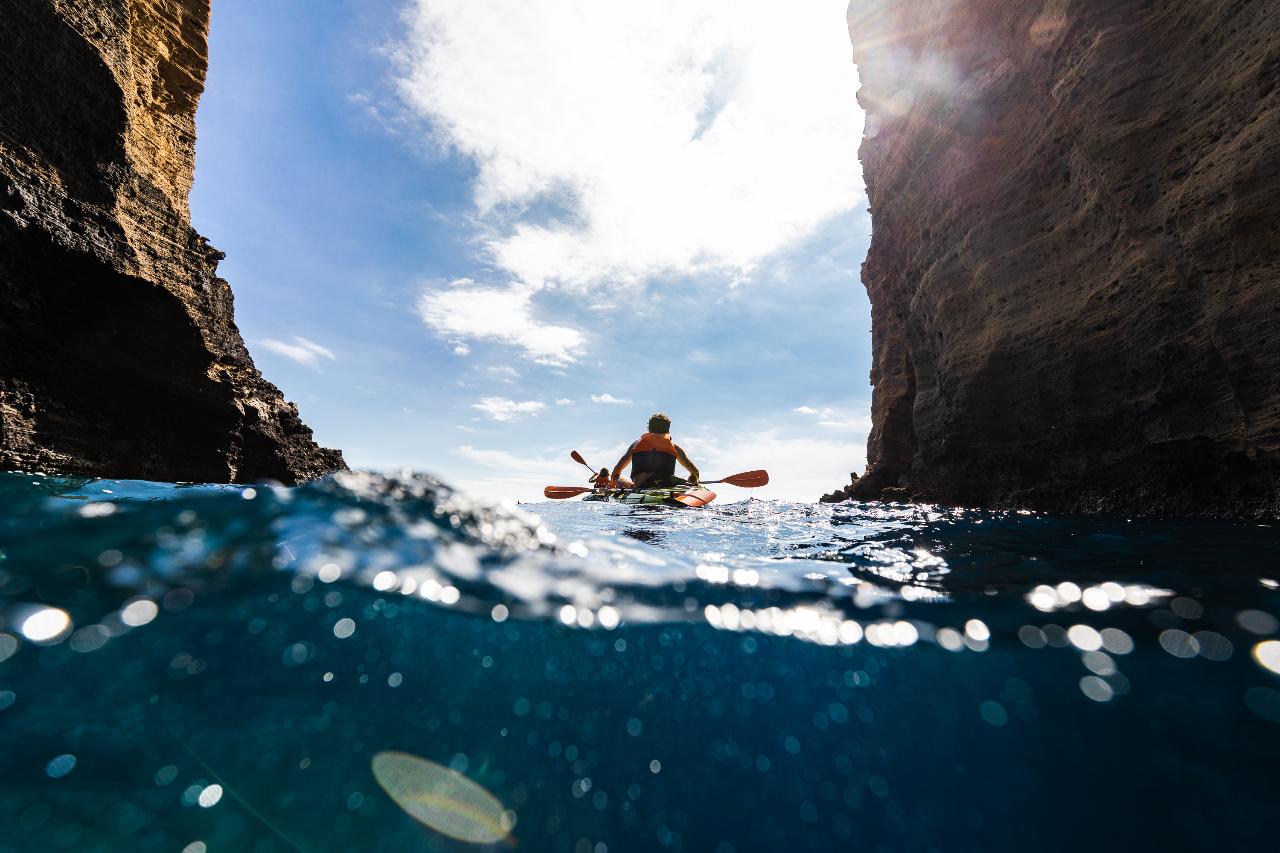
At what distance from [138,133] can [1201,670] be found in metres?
13.3

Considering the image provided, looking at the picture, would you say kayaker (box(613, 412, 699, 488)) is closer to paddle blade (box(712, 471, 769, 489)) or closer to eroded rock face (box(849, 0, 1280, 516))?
paddle blade (box(712, 471, 769, 489))

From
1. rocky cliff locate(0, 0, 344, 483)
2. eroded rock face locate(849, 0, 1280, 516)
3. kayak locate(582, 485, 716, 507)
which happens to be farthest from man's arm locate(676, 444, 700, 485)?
rocky cliff locate(0, 0, 344, 483)

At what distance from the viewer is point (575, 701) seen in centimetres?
235

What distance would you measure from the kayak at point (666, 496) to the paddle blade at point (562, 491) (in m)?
0.92

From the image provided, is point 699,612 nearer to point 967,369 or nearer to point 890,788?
point 890,788

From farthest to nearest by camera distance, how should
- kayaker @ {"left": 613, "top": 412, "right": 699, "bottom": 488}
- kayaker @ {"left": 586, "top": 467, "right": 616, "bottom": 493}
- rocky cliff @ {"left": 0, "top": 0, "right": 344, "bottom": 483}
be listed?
kayaker @ {"left": 586, "top": 467, "right": 616, "bottom": 493}, kayaker @ {"left": 613, "top": 412, "right": 699, "bottom": 488}, rocky cliff @ {"left": 0, "top": 0, "right": 344, "bottom": 483}

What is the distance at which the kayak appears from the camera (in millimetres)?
9594

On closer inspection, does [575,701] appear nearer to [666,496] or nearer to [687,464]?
[666,496]

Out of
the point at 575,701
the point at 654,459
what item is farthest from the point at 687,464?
the point at 575,701

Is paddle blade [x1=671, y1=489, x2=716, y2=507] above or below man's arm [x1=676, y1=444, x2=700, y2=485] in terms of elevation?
below

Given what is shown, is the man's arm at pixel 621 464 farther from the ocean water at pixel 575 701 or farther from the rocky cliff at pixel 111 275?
the ocean water at pixel 575 701

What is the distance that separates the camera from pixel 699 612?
2.81 meters

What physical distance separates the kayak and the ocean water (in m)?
6.48

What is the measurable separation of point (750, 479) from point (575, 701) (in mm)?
10284
